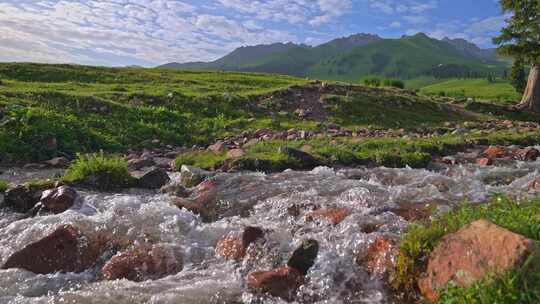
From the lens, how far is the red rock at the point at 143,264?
23.3ft

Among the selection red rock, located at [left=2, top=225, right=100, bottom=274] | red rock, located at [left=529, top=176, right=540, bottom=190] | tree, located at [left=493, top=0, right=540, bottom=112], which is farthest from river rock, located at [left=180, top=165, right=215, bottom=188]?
tree, located at [left=493, top=0, right=540, bottom=112]

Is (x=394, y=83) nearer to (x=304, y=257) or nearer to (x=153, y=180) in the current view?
(x=153, y=180)

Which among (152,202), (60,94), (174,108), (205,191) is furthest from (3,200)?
(174,108)

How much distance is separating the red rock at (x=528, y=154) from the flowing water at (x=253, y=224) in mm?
2180

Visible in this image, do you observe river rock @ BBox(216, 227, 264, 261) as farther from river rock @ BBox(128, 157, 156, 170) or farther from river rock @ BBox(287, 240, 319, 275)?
river rock @ BBox(128, 157, 156, 170)

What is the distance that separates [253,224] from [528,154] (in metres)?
11.1

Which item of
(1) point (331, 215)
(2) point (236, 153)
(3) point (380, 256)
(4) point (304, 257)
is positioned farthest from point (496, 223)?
(2) point (236, 153)

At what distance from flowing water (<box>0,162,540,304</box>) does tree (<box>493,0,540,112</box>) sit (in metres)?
27.2

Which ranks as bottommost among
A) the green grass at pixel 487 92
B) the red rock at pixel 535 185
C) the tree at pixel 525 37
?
the green grass at pixel 487 92

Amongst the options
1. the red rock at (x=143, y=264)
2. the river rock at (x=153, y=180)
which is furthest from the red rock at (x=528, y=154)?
the red rock at (x=143, y=264)

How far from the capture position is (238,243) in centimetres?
766

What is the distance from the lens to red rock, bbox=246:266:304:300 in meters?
6.32

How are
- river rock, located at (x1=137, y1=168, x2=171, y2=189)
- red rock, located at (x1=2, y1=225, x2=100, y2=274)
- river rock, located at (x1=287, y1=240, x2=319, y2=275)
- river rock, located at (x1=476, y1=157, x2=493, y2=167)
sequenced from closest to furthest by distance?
river rock, located at (x1=287, y1=240, x2=319, y2=275)
red rock, located at (x1=2, y1=225, x2=100, y2=274)
river rock, located at (x1=137, y1=168, x2=171, y2=189)
river rock, located at (x1=476, y1=157, x2=493, y2=167)

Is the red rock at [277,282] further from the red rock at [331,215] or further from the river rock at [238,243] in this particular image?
the red rock at [331,215]
